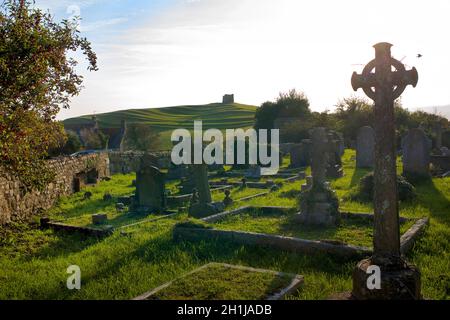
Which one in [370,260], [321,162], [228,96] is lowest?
[370,260]

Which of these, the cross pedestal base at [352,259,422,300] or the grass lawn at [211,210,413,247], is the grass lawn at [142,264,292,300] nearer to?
the cross pedestal base at [352,259,422,300]

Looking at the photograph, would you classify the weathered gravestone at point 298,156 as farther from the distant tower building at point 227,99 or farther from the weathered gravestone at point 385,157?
the distant tower building at point 227,99

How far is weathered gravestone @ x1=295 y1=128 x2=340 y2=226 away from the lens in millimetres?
10008

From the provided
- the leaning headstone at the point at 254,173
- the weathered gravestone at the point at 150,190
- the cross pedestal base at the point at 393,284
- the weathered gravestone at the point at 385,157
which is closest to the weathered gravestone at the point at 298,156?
the leaning headstone at the point at 254,173

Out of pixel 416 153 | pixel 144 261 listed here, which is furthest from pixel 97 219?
pixel 416 153

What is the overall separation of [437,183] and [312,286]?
39.7 ft

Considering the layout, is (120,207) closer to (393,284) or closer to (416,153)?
(393,284)

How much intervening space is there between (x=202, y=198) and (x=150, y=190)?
212cm

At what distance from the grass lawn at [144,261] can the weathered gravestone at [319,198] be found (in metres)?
1.85

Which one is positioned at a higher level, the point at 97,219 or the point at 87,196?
the point at 87,196

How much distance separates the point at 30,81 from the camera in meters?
7.69

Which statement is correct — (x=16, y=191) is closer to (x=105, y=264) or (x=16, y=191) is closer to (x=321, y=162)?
(x=105, y=264)

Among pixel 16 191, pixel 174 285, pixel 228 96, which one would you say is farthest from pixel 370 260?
pixel 228 96

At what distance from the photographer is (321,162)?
1064 cm
